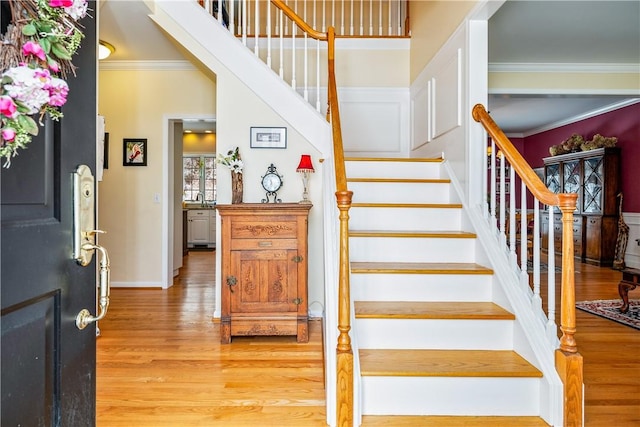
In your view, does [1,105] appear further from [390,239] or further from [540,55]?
[540,55]

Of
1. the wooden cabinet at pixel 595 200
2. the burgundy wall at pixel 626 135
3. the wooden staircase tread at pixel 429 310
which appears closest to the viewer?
the wooden staircase tread at pixel 429 310

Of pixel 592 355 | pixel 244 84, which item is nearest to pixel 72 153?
pixel 244 84

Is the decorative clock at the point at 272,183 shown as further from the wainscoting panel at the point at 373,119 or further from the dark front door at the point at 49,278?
the dark front door at the point at 49,278

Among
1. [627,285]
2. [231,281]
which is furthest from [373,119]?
[627,285]

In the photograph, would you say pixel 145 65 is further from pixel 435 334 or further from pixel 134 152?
pixel 435 334

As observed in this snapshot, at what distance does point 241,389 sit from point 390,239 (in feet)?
4.37

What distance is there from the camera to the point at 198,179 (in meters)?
9.52

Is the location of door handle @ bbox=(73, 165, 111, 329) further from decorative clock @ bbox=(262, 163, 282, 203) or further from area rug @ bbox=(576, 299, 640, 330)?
area rug @ bbox=(576, 299, 640, 330)

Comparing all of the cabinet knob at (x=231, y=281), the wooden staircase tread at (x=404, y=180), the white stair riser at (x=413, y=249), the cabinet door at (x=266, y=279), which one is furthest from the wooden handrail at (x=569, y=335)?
the cabinet knob at (x=231, y=281)

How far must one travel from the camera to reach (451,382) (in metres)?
1.85

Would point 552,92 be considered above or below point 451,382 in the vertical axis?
above

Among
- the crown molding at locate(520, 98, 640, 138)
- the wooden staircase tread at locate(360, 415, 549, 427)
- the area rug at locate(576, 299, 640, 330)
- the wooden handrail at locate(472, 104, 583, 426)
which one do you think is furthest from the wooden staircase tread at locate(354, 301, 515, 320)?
the crown molding at locate(520, 98, 640, 138)

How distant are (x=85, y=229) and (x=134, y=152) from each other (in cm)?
413

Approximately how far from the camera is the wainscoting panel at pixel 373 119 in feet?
14.5
